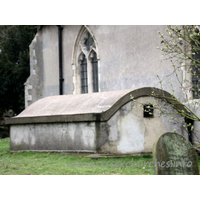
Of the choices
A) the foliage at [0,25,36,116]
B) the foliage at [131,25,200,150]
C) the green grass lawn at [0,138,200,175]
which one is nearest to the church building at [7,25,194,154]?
the foliage at [131,25,200,150]

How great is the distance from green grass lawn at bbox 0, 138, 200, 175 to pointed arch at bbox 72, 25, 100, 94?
8.28 metres

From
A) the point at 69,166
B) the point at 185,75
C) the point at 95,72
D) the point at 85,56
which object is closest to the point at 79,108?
the point at 69,166

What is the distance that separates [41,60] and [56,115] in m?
10.8

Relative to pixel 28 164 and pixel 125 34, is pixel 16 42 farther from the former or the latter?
pixel 28 164

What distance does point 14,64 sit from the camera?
1035 inches

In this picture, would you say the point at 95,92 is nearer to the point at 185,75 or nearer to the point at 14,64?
the point at 185,75

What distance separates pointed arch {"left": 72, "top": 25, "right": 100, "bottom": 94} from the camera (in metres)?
18.1

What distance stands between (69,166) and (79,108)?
9.84 ft

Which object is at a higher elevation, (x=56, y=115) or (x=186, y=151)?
(x=56, y=115)

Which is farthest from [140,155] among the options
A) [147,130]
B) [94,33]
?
[94,33]

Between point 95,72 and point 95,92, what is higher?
point 95,72

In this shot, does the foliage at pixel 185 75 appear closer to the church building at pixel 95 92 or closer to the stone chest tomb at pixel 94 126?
the church building at pixel 95 92

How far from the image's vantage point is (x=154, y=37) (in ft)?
48.6


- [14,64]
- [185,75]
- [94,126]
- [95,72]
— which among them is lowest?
[94,126]
